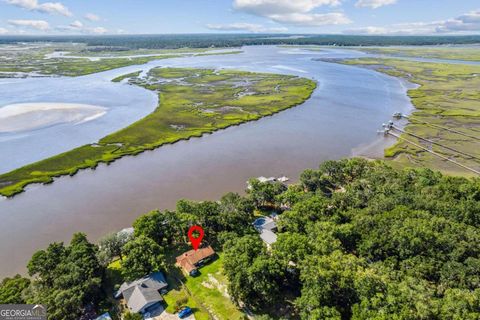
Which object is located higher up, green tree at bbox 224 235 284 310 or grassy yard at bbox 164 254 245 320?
green tree at bbox 224 235 284 310

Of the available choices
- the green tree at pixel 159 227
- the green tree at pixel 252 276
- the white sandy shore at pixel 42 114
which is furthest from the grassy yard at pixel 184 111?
the green tree at pixel 252 276

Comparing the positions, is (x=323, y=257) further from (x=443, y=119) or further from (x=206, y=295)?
(x=443, y=119)

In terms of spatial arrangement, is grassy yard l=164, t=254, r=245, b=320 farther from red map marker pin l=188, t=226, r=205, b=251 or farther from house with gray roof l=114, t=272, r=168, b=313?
red map marker pin l=188, t=226, r=205, b=251

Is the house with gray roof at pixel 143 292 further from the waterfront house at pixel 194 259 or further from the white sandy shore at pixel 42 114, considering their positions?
the white sandy shore at pixel 42 114

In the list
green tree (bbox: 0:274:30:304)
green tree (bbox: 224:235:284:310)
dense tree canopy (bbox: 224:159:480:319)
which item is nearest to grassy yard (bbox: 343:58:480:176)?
dense tree canopy (bbox: 224:159:480:319)

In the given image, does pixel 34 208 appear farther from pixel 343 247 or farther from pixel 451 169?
pixel 451 169
